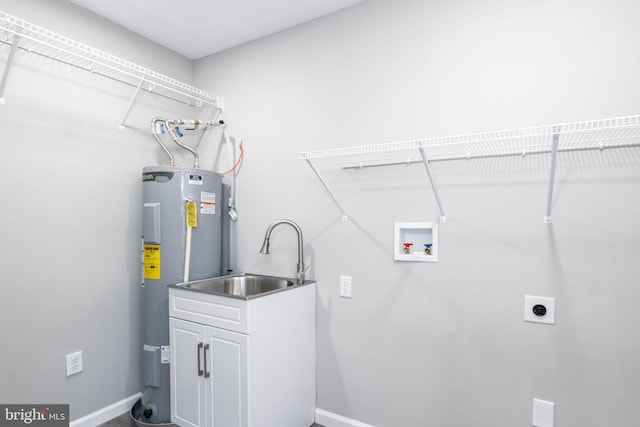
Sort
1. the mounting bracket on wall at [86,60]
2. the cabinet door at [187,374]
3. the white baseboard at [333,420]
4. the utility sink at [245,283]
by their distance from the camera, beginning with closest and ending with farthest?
1. the mounting bracket on wall at [86,60]
2. the cabinet door at [187,374]
3. the white baseboard at [333,420]
4. the utility sink at [245,283]

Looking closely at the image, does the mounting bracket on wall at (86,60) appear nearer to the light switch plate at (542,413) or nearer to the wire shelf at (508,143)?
the wire shelf at (508,143)

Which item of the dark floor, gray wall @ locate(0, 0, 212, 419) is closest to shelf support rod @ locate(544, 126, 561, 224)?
the dark floor

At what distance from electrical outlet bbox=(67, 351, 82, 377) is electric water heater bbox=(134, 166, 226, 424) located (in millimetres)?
333

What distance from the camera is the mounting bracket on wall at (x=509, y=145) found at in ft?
4.25

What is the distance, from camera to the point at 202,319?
192 cm

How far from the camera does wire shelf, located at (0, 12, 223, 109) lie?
1.57 metres

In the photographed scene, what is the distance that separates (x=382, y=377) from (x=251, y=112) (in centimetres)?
189

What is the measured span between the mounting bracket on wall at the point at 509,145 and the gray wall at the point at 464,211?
0.05m

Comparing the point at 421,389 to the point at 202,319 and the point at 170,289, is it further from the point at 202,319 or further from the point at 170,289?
the point at 170,289

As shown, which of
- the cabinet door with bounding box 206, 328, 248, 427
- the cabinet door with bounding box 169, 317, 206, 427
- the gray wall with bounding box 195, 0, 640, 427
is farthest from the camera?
the cabinet door with bounding box 169, 317, 206, 427

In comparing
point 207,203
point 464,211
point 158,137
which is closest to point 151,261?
point 207,203

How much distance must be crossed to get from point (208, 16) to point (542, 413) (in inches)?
109

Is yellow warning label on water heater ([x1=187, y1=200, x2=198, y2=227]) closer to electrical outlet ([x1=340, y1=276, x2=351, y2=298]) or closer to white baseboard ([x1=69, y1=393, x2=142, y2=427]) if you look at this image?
electrical outlet ([x1=340, y1=276, x2=351, y2=298])

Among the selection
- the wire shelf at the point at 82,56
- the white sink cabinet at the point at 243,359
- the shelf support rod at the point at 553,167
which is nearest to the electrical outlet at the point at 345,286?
the white sink cabinet at the point at 243,359
